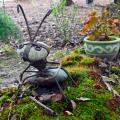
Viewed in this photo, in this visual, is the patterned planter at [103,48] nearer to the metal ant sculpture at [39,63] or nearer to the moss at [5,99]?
the metal ant sculpture at [39,63]

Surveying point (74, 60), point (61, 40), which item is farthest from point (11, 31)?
point (74, 60)

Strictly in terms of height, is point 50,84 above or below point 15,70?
above

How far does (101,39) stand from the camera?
379 centimetres

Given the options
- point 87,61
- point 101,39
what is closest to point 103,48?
point 101,39


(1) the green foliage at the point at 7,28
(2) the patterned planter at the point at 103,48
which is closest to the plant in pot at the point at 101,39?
(2) the patterned planter at the point at 103,48

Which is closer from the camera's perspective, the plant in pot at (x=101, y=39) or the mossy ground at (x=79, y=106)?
the mossy ground at (x=79, y=106)

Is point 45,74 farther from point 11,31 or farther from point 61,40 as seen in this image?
point 61,40

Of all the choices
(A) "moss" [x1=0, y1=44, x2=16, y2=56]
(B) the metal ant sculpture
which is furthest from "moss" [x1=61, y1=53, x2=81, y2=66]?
(A) "moss" [x1=0, y1=44, x2=16, y2=56]

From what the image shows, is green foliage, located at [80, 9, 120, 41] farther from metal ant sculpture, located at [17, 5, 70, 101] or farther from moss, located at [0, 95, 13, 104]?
moss, located at [0, 95, 13, 104]

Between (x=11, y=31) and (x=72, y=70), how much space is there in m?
1.94

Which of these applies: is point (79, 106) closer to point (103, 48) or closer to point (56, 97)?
point (56, 97)

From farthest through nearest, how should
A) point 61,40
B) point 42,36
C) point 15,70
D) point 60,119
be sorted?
point 42,36 → point 61,40 → point 15,70 → point 60,119

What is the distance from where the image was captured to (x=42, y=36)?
5.54 meters

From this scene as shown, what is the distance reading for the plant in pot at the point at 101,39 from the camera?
360 centimetres
